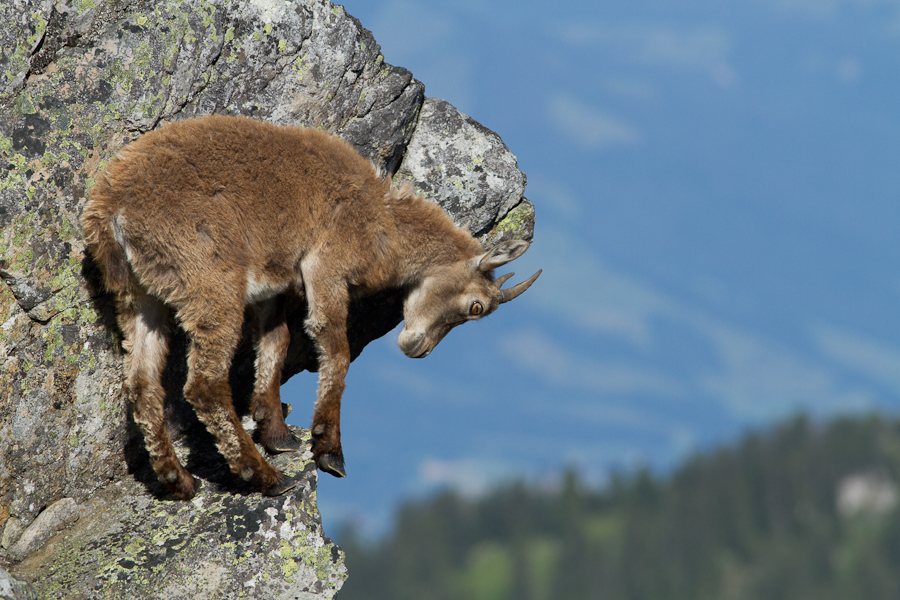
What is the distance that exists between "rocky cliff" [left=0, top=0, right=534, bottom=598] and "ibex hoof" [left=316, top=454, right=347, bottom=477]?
160 millimetres

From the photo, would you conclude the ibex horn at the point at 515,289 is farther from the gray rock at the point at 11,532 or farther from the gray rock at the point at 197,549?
the gray rock at the point at 11,532

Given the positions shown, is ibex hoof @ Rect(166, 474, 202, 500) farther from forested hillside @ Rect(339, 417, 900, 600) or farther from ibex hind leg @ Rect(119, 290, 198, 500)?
forested hillside @ Rect(339, 417, 900, 600)

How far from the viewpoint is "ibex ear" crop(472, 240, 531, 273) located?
9945 millimetres

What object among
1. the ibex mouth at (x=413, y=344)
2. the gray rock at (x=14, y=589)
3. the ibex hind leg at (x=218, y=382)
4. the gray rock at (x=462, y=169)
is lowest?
the gray rock at (x=14, y=589)

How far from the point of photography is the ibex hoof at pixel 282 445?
9.30 meters

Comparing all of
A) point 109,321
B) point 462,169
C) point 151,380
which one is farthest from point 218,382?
point 462,169

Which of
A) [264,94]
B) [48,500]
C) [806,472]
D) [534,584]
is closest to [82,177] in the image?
[264,94]

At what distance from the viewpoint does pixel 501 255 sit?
9.96 m

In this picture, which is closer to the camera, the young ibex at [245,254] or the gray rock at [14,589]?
the gray rock at [14,589]

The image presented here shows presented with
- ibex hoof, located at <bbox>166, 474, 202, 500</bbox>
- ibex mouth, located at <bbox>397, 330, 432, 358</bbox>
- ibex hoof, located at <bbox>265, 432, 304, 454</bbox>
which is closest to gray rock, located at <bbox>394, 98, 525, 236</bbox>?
ibex mouth, located at <bbox>397, 330, 432, 358</bbox>

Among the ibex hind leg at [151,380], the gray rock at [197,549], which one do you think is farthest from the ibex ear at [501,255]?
the ibex hind leg at [151,380]

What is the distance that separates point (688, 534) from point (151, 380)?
16005 centimetres

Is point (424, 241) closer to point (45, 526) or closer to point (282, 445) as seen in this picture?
point (282, 445)

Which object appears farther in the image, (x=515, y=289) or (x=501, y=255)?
(x=515, y=289)
